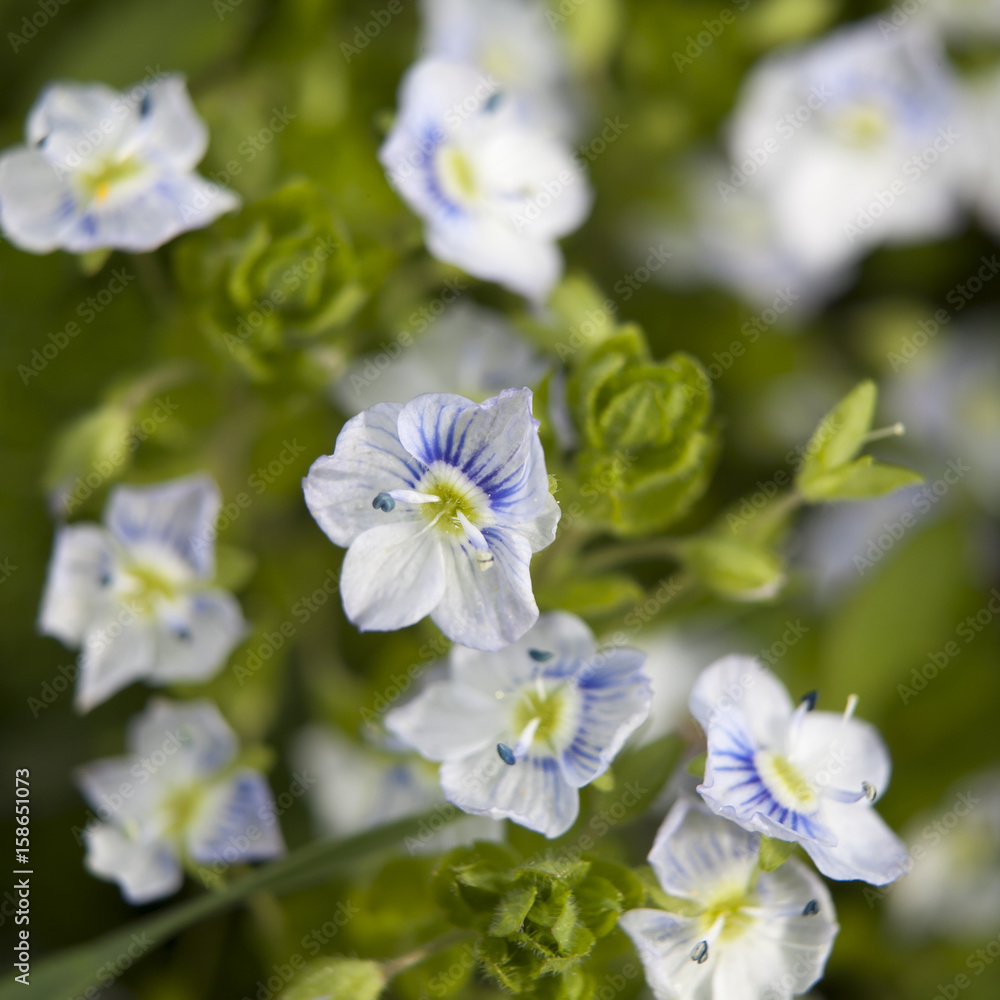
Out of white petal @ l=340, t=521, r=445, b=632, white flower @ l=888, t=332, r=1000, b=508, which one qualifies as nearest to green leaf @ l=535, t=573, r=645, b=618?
white petal @ l=340, t=521, r=445, b=632

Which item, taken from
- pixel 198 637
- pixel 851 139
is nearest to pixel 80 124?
pixel 198 637

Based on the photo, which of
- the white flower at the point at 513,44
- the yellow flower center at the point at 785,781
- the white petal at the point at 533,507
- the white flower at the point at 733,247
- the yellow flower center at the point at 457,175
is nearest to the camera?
the white petal at the point at 533,507

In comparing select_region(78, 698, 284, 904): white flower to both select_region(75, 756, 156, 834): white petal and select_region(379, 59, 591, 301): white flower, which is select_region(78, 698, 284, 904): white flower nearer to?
select_region(75, 756, 156, 834): white petal

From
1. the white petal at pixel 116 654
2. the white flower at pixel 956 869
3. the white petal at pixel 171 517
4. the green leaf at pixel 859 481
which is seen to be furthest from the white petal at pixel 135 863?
the white flower at pixel 956 869

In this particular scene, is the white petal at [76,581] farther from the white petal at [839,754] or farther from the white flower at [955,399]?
the white flower at [955,399]

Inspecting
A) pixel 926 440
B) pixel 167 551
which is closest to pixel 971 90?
pixel 926 440

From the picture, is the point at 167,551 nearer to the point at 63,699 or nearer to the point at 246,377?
the point at 246,377
